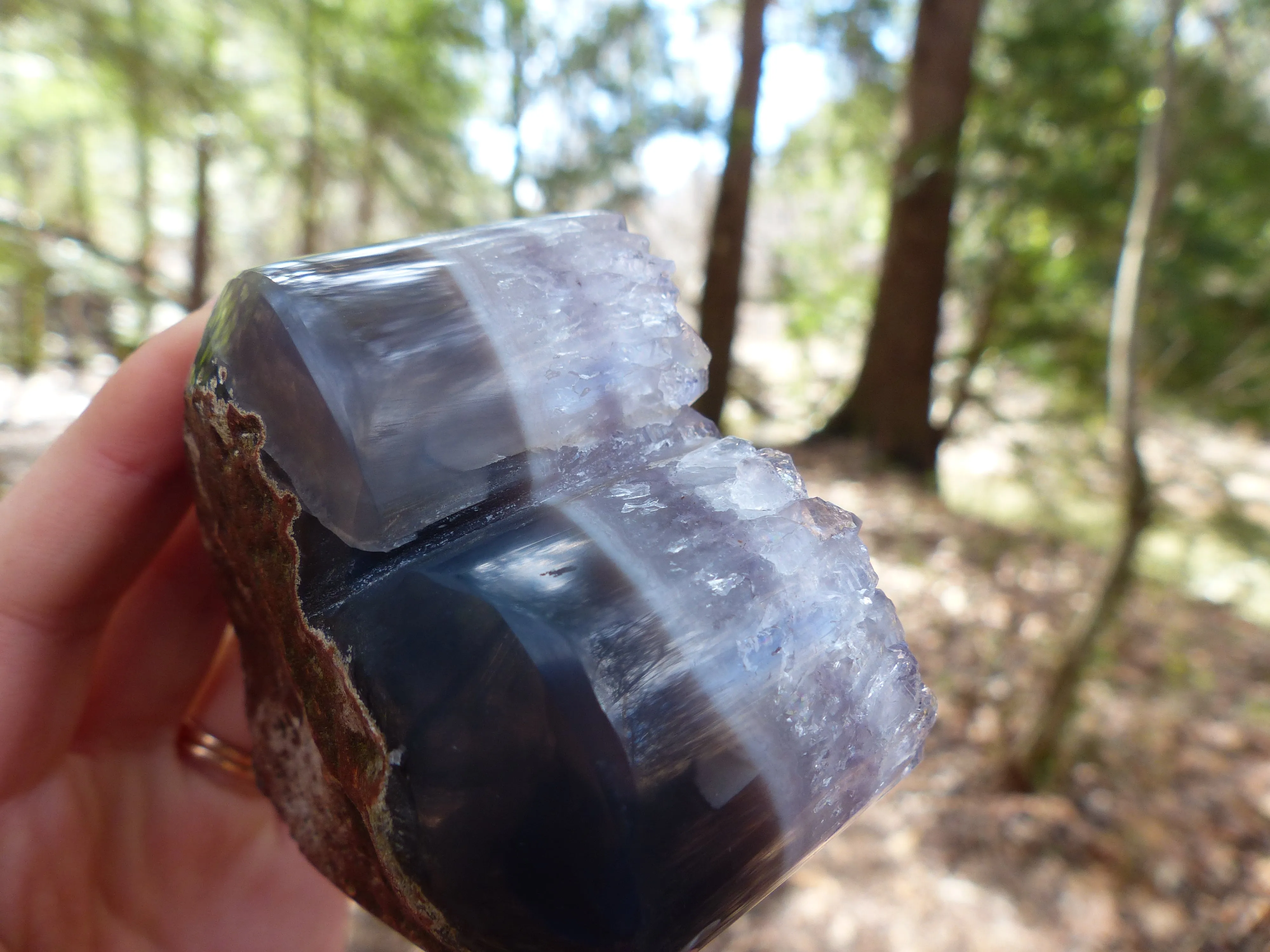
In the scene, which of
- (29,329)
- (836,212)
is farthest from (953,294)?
(29,329)

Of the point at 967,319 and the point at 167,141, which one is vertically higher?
the point at 167,141

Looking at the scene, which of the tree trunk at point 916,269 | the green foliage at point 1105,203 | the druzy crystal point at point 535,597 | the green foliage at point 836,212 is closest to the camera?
the druzy crystal point at point 535,597

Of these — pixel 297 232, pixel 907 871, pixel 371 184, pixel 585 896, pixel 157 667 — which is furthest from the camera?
pixel 297 232

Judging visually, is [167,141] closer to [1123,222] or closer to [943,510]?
[943,510]

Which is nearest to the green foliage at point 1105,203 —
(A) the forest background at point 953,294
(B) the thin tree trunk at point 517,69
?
(A) the forest background at point 953,294

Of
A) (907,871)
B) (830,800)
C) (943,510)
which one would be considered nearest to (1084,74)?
(943,510)

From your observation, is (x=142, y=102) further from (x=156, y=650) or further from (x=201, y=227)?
(x=156, y=650)

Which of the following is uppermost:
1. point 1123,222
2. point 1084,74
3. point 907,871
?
point 1084,74

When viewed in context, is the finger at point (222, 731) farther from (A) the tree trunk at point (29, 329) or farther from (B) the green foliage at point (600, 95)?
(B) the green foliage at point (600, 95)
